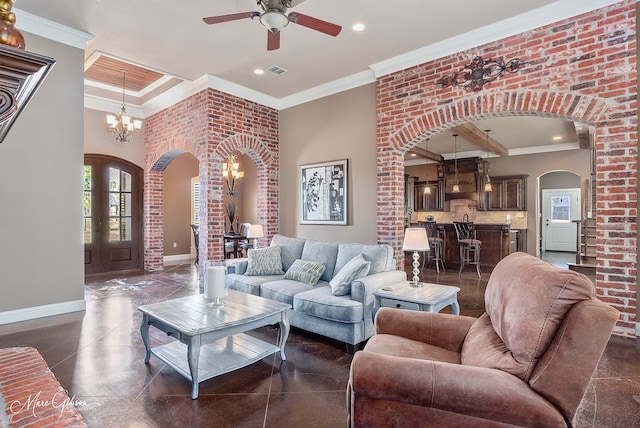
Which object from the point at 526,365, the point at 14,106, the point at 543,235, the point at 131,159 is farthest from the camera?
the point at 543,235

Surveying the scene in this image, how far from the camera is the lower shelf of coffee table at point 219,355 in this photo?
8.04 ft

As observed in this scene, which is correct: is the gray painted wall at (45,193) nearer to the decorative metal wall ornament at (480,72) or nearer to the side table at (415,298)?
the side table at (415,298)

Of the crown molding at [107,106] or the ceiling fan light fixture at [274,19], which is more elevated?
the crown molding at [107,106]

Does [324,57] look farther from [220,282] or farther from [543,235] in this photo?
[543,235]

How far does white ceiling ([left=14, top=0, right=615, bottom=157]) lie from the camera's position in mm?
3453

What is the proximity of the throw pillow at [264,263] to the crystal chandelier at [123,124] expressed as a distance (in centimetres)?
374

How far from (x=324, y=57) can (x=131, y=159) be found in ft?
15.8

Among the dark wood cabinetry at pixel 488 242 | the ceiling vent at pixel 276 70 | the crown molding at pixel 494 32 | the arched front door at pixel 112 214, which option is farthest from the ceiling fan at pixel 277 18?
the dark wood cabinetry at pixel 488 242

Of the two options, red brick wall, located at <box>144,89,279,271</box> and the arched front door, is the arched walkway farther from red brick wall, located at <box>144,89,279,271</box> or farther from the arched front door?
the arched front door

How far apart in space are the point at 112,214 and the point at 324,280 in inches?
206

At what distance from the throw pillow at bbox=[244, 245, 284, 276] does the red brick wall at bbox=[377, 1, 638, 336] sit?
2.84 meters

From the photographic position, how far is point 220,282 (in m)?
2.84

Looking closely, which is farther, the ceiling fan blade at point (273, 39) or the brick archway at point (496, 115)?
the brick archway at point (496, 115)

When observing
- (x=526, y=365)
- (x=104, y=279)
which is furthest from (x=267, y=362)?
(x=104, y=279)
